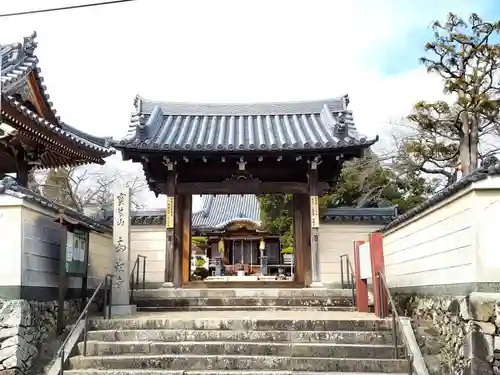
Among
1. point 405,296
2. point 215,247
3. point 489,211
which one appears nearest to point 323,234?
point 405,296

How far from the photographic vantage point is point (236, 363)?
22.7 feet

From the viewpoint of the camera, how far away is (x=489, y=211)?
5.86 metres

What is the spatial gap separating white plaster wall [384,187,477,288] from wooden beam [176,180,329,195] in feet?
9.25

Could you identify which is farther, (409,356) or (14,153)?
(14,153)

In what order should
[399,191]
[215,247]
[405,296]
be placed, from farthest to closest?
1. [215,247]
2. [399,191]
3. [405,296]

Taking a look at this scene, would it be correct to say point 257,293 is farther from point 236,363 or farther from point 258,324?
point 236,363

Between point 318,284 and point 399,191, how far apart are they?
1665 centimetres

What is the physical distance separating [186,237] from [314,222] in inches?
122

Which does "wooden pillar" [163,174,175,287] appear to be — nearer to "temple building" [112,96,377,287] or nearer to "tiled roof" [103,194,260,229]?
"temple building" [112,96,377,287]

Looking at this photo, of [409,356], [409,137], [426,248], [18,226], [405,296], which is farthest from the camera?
[409,137]

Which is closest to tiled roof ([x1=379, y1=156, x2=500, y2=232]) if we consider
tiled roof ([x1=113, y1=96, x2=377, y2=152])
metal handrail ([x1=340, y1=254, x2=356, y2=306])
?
metal handrail ([x1=340, y1=254, x2=356, y2=306])

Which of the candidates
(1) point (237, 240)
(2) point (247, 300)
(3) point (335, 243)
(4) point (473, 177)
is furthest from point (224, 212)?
(4) point (473, 177)

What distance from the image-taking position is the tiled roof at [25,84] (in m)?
9.84

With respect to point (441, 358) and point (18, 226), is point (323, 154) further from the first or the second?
point (18, 226)
